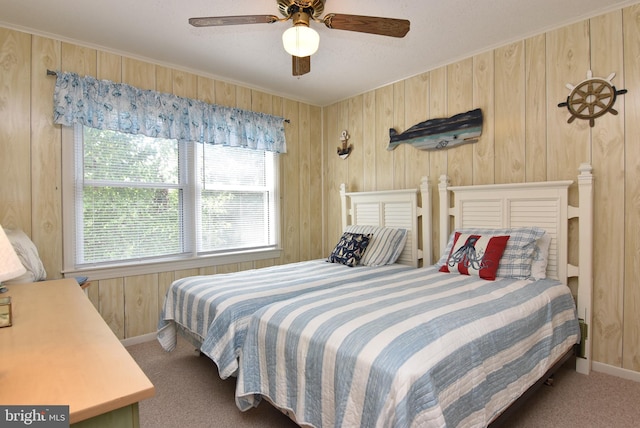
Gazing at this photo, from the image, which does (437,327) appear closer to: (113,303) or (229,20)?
(229,20)

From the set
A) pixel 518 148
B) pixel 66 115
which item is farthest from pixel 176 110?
pixel 518 148

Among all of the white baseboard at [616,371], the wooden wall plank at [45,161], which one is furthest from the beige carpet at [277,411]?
the wooden wall plank at [45,161]

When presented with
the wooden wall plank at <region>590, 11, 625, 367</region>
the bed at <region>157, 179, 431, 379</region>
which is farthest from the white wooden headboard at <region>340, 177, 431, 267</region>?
the wooden wall plank at <region>590, 11, 625, 367</region>

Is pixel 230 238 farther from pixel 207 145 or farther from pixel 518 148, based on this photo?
pixel 518 148

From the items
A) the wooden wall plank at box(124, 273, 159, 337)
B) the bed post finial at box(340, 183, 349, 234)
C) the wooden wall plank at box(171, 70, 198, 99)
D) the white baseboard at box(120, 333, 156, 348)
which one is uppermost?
the wooden wall plank at box(171, 70, 198, 99)

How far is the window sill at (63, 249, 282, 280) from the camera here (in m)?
2.79

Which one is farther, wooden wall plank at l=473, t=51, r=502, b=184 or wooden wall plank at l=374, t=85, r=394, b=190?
wooden wall plank at l=374, t=85, r=394, b=190

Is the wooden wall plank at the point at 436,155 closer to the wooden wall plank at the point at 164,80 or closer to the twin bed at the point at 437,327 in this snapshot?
the twin bed at the point at 437,327

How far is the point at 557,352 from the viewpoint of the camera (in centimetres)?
204

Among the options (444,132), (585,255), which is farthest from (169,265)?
(585,255)

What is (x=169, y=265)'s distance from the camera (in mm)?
3195

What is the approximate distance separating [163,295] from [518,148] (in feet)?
11.2

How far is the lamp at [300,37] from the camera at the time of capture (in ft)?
5.92

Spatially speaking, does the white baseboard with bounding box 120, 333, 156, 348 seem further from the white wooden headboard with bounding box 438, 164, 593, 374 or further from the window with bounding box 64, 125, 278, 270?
the white wooden headboard with bounding box 438, 164, 593, 374
